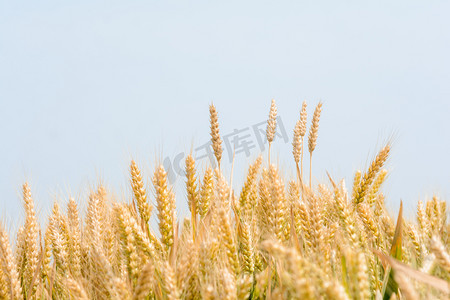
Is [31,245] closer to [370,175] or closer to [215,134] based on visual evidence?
[215,134]

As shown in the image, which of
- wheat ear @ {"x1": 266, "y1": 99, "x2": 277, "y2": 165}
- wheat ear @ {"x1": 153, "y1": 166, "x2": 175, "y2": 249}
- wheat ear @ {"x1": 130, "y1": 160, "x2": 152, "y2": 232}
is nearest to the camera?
wheat ear @ {"x1": 153, "y1": 166, "x2": 175, "y2": 249}

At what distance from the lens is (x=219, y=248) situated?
1786mm

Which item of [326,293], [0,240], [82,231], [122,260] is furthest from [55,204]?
[326,293]

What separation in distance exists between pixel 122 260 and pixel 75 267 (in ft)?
1.41

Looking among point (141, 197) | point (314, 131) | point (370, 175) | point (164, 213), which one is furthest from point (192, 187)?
point (314, 131)

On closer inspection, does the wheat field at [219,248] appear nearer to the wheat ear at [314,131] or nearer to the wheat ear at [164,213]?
the wheat ear at [164,213]

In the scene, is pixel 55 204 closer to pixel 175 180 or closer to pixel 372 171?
pixel 175 180

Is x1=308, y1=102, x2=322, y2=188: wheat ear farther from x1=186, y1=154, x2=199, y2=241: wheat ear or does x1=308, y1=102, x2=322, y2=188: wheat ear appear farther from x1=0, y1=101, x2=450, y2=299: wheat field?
x1=186, y1=154, x2=199, y2=241: wheat ear

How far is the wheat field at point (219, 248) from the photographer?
132 centimetres

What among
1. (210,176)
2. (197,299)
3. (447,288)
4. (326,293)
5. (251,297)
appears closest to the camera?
(326,293)

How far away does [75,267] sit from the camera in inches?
88.9

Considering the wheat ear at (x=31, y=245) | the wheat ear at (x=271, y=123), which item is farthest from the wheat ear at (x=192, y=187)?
the wheat ear at (x=271, y=123)

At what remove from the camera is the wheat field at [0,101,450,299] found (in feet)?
4.32

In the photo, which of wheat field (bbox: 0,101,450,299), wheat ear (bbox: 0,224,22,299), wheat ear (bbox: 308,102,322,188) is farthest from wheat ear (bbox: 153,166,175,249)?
wheat ear (bbox: 308,102,322,188)
